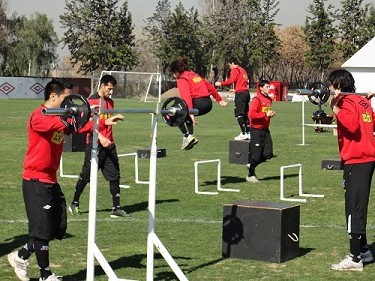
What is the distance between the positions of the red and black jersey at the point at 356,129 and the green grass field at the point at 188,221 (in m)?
1.26

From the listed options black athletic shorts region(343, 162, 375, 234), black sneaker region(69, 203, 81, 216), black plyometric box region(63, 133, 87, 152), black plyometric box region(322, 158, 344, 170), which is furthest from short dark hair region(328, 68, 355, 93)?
black plyometric box region(63, 133, 87, 152)

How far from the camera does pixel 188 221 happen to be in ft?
44.8

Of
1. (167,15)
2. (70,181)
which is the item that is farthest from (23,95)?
(70,181)

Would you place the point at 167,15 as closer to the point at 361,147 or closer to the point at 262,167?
the point at 262,167

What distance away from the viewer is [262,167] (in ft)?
72.4

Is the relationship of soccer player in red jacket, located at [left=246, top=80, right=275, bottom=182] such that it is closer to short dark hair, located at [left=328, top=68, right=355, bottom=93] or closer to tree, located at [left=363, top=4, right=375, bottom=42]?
short dark hair, located at [left=328, top=68, right=355, bottom=93]

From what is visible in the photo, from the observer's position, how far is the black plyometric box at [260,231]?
10508 millimetres

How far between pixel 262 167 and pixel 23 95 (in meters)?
53.5

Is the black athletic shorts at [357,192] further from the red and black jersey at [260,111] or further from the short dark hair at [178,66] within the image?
the red and black jersey at [260,111]

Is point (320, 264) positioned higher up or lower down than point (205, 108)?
lower down

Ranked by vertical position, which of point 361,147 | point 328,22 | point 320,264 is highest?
point 328,22

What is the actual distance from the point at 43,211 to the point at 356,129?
132 inches

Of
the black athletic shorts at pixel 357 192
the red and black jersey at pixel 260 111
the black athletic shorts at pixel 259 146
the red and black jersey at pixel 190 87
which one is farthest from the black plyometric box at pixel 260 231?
the black athletic shorts at pixel 259 146

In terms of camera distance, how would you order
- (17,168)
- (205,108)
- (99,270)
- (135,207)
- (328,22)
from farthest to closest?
1. (328,22)
2. (17,168)
3. (205,108)
4. (135,207)
5. (99,270)
